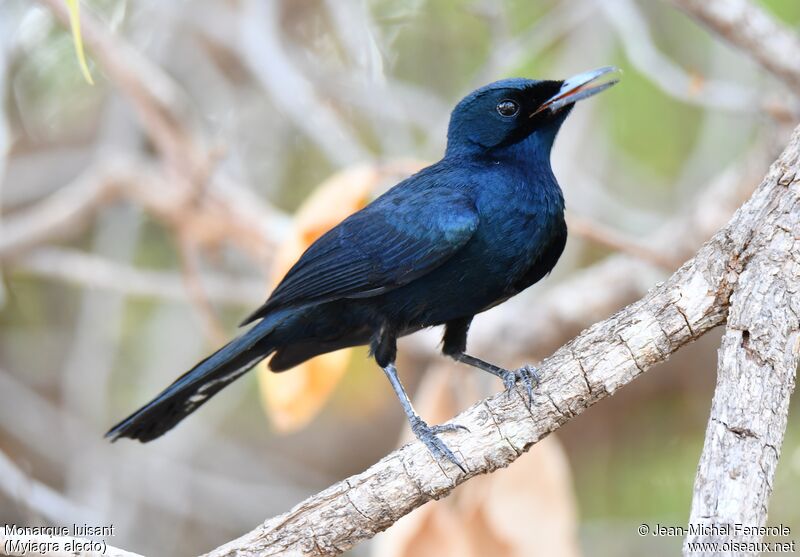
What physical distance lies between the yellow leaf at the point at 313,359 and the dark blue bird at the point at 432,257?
440 mm

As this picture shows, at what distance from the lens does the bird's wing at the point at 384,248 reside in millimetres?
3273

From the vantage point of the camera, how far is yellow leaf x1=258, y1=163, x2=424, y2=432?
4086 millimetres

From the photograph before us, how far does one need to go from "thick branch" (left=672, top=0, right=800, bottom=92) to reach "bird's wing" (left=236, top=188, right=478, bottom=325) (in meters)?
1.34

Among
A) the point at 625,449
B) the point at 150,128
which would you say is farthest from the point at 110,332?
the point at 625,449

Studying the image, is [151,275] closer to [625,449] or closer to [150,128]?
[150,128]

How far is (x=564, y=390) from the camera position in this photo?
2559 mm

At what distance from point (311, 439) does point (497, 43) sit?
295 centimetres

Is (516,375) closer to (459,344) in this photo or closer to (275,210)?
(459,344)

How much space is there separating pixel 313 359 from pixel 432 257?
1060 millimetres

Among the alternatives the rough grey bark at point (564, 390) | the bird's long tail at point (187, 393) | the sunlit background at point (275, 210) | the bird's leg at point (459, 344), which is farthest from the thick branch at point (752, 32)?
the bird's long tail at point (187, 393)

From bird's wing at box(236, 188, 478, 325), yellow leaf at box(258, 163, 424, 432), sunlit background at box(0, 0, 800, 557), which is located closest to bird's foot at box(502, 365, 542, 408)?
bird's wing at box(236, 188, 478, 325)

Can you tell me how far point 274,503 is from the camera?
608 centimetres

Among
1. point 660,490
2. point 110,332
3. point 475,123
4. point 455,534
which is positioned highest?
point 110,332

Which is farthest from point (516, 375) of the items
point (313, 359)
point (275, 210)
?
point (275, 210)
